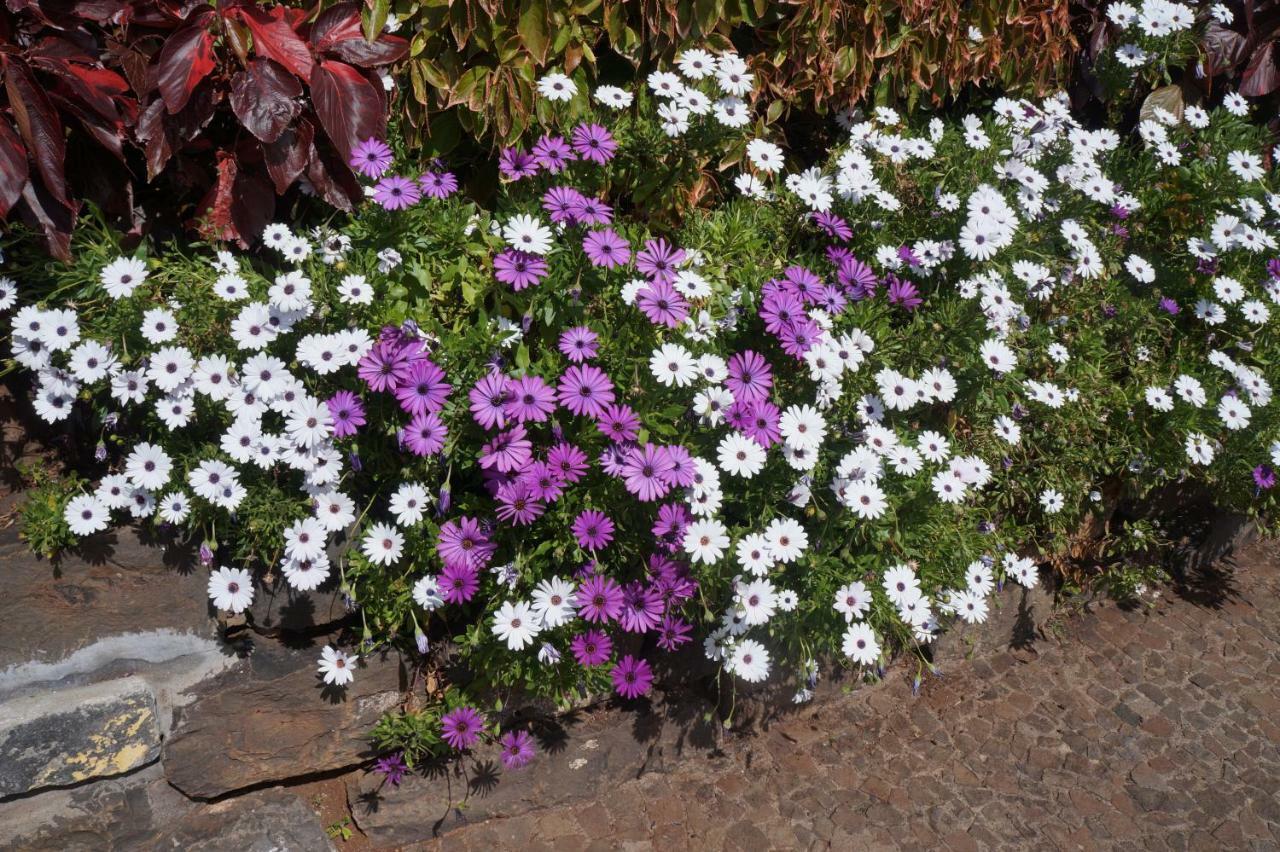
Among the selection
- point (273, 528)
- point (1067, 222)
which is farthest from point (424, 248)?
point (1067, 222)

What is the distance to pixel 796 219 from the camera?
3.29 meters

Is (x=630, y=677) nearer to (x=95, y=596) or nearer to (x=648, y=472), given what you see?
(x=648, y=472)

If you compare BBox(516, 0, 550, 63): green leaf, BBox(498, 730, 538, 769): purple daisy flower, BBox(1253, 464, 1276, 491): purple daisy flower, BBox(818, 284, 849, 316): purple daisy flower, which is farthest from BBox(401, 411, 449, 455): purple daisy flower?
BBox(1253, 464, 1276, 491): purple daisy flower

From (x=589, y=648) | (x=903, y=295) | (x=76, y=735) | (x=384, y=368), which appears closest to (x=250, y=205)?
(x=384, y=368)

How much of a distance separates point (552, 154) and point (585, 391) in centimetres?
81

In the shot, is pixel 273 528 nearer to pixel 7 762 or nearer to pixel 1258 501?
pixel 7 762

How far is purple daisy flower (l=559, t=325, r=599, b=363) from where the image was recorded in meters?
2.44

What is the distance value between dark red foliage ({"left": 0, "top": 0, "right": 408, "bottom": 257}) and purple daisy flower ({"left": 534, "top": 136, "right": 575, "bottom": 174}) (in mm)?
448

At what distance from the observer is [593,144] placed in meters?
2.81

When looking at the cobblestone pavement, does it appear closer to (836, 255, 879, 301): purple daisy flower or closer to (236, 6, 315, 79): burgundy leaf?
(836, 255, 879, 301): purple daisy flower

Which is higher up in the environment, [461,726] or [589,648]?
[589,648]

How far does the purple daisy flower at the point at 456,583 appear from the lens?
A: 2416 millimetres

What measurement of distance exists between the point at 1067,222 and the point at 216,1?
9.55 feet

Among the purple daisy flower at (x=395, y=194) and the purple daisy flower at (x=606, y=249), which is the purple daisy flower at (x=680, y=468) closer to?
the purple daisy flower at (x=606, y=249)
